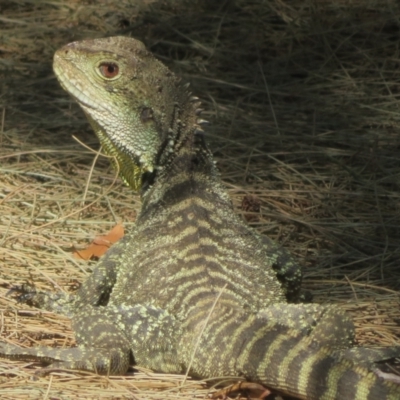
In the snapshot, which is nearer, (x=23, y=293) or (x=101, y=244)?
(x=23, y=293)

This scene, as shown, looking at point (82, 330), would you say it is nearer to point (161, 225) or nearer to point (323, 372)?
point (161, 225)

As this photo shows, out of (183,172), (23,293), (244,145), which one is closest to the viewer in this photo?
(183,172)

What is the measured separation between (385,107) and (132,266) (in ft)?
14.7

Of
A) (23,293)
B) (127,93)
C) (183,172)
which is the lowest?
(23,293)

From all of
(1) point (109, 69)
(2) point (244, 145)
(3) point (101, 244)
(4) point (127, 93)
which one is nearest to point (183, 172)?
(4) point (127, 93)

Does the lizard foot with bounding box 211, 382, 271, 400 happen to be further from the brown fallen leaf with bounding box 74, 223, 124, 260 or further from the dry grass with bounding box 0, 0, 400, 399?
the brown fallen leaf with bounding box 74, 223, 124, 260

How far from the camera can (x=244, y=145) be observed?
30.2 ft

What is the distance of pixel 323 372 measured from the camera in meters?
4.91

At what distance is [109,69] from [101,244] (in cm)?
150

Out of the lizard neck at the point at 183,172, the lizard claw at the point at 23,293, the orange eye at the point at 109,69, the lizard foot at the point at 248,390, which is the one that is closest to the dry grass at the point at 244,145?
the lizard claw at the point at 23,293

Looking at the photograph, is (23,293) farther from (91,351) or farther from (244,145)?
(244,145)

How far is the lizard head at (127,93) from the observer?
21.3 feet

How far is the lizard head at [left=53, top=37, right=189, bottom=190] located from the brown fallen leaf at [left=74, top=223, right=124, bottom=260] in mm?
997

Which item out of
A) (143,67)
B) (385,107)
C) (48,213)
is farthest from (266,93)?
(143,67)
